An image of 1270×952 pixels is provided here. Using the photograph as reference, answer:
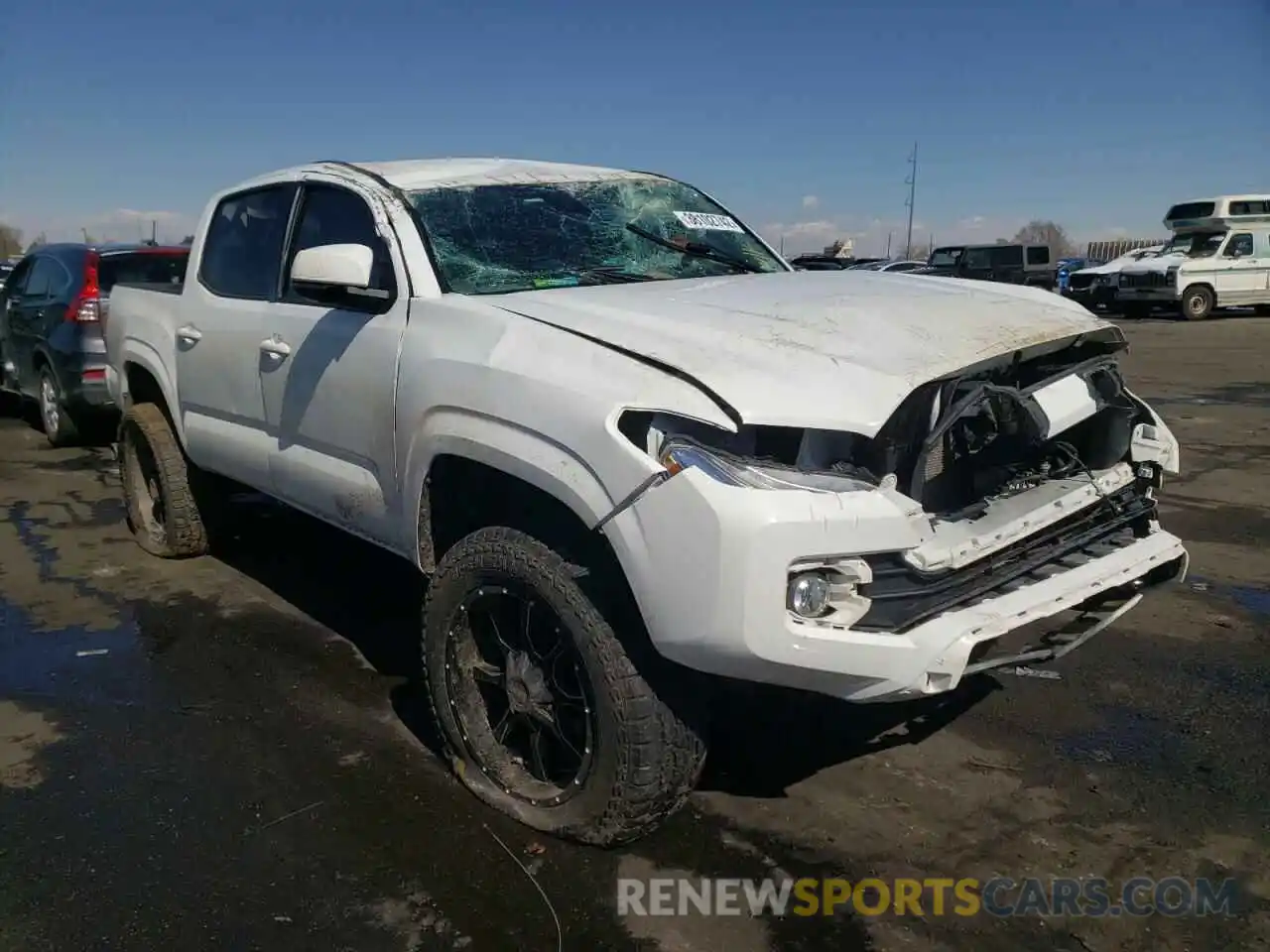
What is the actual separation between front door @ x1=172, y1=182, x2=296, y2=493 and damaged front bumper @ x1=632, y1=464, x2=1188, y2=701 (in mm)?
2321

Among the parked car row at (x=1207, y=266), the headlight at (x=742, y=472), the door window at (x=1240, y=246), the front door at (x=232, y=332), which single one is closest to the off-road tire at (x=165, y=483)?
the front door at (x=232, y=332)

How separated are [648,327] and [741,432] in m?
0.46

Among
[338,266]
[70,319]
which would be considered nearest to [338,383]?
[338,266]

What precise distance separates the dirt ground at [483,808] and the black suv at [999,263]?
21.4m

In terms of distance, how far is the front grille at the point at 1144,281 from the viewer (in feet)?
75.2

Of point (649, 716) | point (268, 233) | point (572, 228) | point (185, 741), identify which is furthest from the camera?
point (268, 233)

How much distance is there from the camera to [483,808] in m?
3.00

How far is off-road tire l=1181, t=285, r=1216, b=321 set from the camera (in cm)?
2278

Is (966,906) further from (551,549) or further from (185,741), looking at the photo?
(185,741)

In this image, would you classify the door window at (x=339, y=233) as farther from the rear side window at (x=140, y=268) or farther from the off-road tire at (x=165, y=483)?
the rear side window at (x=140, y=268)

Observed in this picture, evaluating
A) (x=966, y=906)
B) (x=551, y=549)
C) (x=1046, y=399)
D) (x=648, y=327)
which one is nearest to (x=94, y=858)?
(x=551, y=549)

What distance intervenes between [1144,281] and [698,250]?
74.8 ft

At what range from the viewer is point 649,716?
2.51m

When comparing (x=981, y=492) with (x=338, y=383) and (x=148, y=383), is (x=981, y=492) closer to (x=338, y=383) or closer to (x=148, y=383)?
(x=338, y=383)
